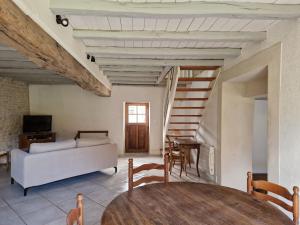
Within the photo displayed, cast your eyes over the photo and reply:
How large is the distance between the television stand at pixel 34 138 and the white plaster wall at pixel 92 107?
A: 0.45 metres

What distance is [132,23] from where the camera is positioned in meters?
2.09

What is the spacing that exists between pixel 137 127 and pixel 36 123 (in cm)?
316

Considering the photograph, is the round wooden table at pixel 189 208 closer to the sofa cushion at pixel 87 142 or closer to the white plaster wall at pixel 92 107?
the sofa cushion at pixel 87 142

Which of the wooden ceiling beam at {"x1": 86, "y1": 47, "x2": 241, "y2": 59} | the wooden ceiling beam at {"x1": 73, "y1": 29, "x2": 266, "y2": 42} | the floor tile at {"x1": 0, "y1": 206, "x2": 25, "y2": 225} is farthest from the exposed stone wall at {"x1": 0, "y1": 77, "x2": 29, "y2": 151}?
the wooden ceiling beam at {"x1": 73, "y1": 29, "x2": 266, "y2": 42}

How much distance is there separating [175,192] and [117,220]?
60cm

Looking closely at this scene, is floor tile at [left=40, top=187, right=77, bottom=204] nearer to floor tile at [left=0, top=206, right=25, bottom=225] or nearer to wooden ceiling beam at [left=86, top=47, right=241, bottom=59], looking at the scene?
floor tile at [left=0, top=206, right=25, bottom=225]

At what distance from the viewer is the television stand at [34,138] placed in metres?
5.62

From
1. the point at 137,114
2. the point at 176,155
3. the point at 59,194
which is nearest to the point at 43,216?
the point at 59,194

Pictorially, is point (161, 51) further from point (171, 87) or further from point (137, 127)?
point (137, 127)

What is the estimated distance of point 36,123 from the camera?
19.9ft

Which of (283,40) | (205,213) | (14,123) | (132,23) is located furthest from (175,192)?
(14,123)

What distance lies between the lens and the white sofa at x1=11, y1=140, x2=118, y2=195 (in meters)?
3.31

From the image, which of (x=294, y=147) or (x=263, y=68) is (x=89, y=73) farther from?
(x=294, y=147)

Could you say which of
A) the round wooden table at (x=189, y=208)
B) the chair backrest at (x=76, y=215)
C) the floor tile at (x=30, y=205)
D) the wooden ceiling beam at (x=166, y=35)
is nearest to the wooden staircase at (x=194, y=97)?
the wooden ceiling beam at (x=166, y=35)
